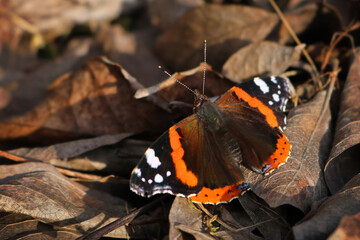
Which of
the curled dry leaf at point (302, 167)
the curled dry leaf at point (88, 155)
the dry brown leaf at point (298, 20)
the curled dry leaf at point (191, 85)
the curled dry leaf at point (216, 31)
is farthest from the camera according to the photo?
the curled dry leaf at point (216, 31)

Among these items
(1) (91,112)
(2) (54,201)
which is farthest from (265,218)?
(1) (91,112)

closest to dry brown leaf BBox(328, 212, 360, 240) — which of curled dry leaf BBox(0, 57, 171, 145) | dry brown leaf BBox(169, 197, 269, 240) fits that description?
dry brown leaf BBox(169, 197, 269, 240)

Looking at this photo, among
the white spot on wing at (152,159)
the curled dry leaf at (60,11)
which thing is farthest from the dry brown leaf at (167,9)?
the white spot on wing at (152,159)

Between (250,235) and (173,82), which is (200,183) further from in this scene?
(173,82)

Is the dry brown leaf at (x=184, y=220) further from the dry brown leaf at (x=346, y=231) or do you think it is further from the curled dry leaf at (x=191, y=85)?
the curled dry leaf at (x=191, y=85)

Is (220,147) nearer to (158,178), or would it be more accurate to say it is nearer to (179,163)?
(179,163)

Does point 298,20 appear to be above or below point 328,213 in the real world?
above

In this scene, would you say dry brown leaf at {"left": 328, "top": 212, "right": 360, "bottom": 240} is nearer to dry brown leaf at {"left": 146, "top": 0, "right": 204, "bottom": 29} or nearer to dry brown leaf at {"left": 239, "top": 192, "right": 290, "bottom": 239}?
dry brown leaf at {"left": 239, "top": 192, "right": 290, "bottom": 239}
